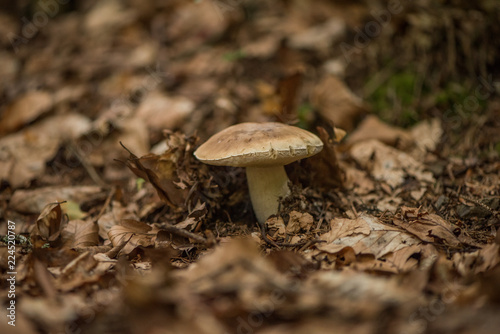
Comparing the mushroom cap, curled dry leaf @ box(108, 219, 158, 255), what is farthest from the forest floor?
the mushroom cap

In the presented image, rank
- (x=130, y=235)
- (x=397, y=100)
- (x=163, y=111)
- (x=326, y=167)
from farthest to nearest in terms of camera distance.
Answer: (x=163, y=111) < (x=397, y=100) < (x=326, y=167) < (x=130, y=235)

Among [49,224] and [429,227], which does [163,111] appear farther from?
[429,227]

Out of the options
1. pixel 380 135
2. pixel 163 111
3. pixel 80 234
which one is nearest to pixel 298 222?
pixel 80 234

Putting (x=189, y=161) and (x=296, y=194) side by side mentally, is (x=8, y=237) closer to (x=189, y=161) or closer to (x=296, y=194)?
(x=189, y=161)

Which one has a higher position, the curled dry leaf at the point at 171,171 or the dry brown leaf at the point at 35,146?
the curled dry leaf at the point at 171,171

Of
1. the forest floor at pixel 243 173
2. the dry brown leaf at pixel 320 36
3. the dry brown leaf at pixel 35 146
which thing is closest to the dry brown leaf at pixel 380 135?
the forest floor at pixel 243 173

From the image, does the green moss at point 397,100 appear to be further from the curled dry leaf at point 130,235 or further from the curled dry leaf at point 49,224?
the curled dry leaf at point 49,224
